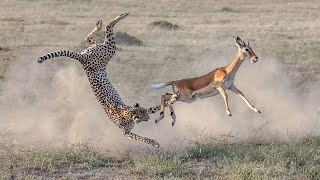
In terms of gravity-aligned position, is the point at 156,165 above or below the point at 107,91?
below

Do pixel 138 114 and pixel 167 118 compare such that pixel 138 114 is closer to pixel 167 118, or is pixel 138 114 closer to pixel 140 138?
Answer: pixel 140 138

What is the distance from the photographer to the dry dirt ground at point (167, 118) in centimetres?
742

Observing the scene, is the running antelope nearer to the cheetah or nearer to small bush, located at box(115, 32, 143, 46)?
the cheetah

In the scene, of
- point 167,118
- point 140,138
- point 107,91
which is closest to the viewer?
point 140,138

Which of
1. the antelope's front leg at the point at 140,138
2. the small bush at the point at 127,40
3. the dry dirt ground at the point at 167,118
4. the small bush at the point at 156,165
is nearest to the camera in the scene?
the small bush at the point at 156,165

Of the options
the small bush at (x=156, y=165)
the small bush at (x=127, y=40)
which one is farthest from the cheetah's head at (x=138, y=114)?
the small bush at (x=127, y=40)

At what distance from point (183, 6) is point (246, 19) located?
972 cm

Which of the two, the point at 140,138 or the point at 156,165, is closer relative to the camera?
the point at 156,165

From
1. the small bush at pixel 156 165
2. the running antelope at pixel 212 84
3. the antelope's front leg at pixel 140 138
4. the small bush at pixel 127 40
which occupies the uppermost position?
the running antelope at pixel 212 84

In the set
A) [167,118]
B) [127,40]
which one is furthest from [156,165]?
[127,40]

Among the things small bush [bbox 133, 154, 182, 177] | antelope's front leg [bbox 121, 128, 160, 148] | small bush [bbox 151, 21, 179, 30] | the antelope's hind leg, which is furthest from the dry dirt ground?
small bush [bbox 151, 21, 179, 30]

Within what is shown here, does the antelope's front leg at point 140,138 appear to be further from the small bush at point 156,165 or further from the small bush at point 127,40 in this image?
the small bush at point 127,40

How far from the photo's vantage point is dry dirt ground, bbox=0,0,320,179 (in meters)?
7.42

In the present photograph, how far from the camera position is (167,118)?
10.8 meters
